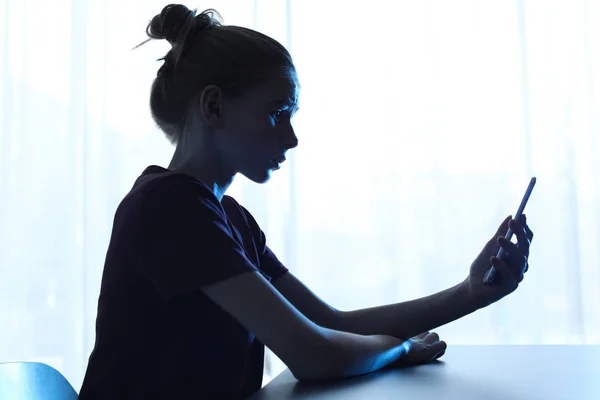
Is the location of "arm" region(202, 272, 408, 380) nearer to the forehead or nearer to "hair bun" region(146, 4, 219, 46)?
the forehead

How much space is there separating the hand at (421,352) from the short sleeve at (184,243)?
30cm

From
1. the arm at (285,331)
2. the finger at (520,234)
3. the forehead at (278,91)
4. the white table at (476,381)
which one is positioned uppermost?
the forehead at (278,91)

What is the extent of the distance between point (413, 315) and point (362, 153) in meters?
1.21

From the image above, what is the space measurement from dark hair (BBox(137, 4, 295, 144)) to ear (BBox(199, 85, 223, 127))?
0.01 m

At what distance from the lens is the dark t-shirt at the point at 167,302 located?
71cm

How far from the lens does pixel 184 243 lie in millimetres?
709

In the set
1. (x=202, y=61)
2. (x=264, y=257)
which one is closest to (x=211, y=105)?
(x=202, y=61)

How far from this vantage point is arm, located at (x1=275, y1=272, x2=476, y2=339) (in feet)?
3.45

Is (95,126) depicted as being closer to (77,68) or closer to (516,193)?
(77,68)

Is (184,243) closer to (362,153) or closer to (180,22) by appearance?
(180,22)

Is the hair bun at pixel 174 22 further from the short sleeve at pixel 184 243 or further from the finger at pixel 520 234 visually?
the finger at pixel 520 234

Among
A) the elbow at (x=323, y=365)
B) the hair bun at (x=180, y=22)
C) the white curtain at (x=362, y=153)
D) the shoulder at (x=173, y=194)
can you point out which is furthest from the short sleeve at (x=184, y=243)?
the white curtain at (x=362, y=153)

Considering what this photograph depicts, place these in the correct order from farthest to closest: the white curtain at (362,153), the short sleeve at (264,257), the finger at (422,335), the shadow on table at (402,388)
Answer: the white curtain at (362,153)
the short sleeve at (264,257)
the finger at (422,335)
the shadow on table at (402,388)

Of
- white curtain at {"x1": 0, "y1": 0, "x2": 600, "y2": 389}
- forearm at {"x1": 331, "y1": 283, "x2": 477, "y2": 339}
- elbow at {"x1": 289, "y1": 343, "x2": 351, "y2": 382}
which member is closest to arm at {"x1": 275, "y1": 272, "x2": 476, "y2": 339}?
forearm at {"x1": 331, "y1": 283, "x2": 477, "y2": 339}
